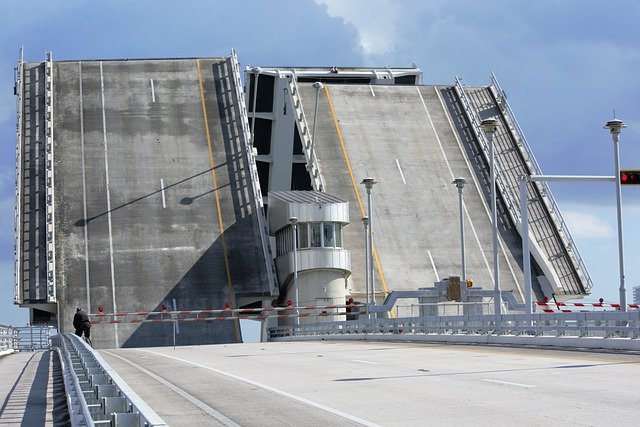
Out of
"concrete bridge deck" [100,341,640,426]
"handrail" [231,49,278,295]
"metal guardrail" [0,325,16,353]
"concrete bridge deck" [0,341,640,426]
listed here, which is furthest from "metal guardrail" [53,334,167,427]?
"handrail" [231,49,278,295]

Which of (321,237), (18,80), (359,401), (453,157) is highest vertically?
(18,80)

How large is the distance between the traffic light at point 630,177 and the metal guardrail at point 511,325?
5.20m

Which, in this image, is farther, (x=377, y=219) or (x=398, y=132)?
(x=398, y=132)

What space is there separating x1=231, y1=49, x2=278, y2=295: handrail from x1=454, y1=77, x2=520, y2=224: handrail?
45.4ft

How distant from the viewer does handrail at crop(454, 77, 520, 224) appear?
66.4 m

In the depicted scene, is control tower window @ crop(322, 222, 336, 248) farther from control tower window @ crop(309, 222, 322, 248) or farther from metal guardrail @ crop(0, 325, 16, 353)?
metal guardrail @ crop(0, 325, 16, 353)

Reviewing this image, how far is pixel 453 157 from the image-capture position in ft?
225

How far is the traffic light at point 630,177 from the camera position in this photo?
3463cm

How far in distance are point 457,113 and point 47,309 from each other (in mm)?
27878

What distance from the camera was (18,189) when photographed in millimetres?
63250

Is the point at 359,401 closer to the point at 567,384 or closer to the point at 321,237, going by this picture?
the point at 567,384

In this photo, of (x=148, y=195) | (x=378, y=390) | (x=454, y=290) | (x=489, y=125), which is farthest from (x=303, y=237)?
(x=378, y=390)

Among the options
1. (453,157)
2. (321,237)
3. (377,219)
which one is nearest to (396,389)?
(321,237)

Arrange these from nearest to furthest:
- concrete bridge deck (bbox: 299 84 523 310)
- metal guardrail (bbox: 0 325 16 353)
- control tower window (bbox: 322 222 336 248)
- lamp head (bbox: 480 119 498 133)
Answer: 1. lamp head (bbox: 480 119 498 133)
2. metal guardrail (bbox: 0 325 16 353)
3. control tower window (bbox: 322 222 336 248)
4. concrete bridge deck (bbox: 299 84 523 310)
